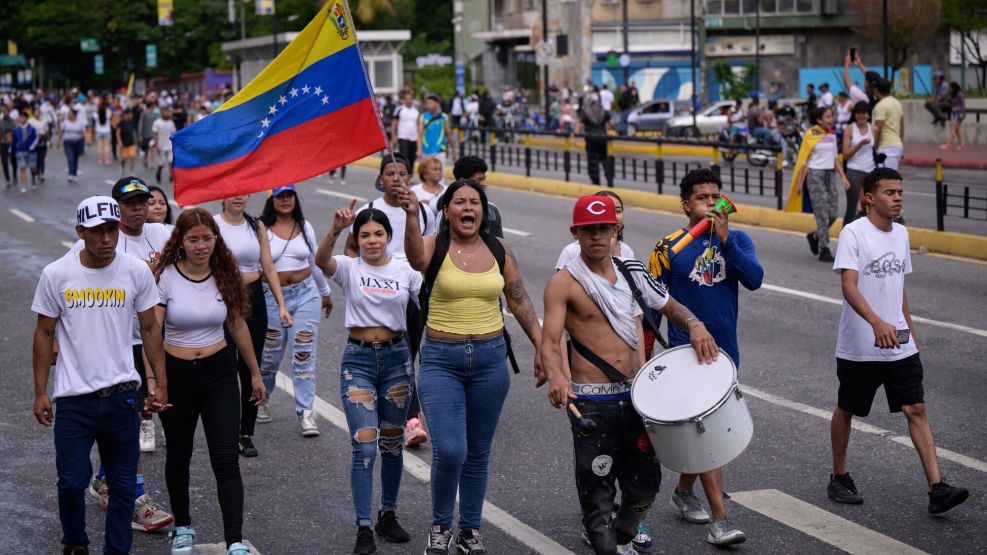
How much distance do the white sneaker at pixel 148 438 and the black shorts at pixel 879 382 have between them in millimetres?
4339

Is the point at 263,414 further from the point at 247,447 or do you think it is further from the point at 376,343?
the point at 376,343

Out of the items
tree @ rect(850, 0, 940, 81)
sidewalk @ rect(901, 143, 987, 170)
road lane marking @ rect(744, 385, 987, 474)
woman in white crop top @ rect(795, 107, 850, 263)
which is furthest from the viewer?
tree @ rect(850, 0, 940, 81)

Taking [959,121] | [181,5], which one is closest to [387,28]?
[181,5]

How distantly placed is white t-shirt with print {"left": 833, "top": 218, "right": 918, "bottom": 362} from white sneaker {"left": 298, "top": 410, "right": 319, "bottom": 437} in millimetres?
3579

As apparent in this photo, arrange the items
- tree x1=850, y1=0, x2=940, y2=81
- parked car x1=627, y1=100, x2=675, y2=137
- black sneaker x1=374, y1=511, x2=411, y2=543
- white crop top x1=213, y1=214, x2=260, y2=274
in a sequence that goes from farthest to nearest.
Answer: tree x1=850, y1=0, x2=940, y2=81
parked car x1=627, y1=100, x2=675, y2=137
white crop top x1=213, y1=214, x2=260, y2=274
black sneaker x1=374, y1=511, x2=411, y2=543

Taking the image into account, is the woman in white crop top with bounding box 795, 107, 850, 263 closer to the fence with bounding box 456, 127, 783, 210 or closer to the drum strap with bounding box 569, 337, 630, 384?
the fence with bounding box 456, 127, 783, 210

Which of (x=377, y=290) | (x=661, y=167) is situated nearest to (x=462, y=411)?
(x=377, y=290)


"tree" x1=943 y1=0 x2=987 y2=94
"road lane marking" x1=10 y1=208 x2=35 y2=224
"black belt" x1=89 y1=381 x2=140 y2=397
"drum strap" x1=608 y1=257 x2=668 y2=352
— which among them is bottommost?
"road lane marking" x1=10 y1=208 x2=35 y2=224

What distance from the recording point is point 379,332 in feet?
22.9

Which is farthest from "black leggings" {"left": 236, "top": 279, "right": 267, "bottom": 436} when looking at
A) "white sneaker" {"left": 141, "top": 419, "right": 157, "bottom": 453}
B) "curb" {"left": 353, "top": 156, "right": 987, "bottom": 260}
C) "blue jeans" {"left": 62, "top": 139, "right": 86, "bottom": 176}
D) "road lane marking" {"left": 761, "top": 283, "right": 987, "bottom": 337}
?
"blue jeans" {"left": 62, "top": 139, "right": 86, "bottom": 176}

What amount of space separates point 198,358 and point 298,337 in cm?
255

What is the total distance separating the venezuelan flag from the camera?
7.22 meters

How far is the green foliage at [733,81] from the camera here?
176 ft

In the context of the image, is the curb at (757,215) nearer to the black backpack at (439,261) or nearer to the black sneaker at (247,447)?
the black sneaker at (247,447)
